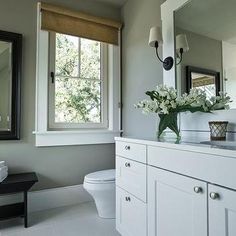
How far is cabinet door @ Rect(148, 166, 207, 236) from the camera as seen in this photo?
950 millimetres

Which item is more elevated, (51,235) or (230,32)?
(230,32)

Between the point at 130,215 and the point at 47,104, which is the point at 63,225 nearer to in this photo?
the point at 130,215

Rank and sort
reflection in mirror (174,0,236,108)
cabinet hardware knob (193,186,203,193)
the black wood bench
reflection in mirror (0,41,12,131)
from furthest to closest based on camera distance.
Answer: reflection in mirror (0,41,12,131) < the black wood bench < reflection in mirror (174,0,236,108) < cabinet hardware knob (193,186,203,193)

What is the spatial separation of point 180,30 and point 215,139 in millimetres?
971

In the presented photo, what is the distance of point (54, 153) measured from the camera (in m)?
2.37

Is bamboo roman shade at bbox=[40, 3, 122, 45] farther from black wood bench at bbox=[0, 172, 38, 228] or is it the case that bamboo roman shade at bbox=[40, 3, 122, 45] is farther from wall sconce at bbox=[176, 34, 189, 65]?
black wood bench at bbox=[0, 172, 38, 228]

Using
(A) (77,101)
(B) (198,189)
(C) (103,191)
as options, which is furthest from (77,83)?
(B) (198,189)

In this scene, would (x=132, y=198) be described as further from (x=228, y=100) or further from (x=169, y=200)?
(x=228, y=100)

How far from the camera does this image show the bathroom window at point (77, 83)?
2.44 m

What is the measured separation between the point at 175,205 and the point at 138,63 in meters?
1.68

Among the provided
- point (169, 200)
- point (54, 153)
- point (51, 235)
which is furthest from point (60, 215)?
point (169, 200)

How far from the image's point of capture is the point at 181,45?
175cm

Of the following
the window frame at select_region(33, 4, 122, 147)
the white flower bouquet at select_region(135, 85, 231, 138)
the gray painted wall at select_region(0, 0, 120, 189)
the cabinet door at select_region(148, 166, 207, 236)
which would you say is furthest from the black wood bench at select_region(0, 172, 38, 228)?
the white flower bouquet at select_region(135, 85, 231, 138)

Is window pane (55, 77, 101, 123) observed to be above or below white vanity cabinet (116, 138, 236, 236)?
above
